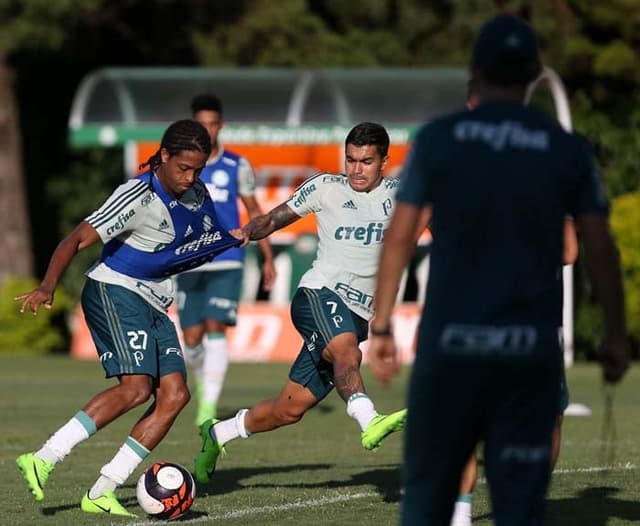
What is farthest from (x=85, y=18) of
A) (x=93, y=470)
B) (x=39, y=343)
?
(x=93, y=470)

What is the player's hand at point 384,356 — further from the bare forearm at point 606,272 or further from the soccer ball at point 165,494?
the soccer ball at point 165,494

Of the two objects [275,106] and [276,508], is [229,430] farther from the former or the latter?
[275,106]

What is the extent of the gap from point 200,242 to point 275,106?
12.8m

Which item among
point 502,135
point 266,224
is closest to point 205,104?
point 266,224

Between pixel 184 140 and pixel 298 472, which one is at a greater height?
pixel 184 140

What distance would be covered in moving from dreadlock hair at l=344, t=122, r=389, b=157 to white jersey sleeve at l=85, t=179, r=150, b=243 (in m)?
1.28

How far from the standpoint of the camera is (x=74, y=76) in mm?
26016

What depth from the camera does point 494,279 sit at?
4961 mm

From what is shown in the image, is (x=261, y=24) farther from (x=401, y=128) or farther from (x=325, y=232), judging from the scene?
(x=325, y=232)

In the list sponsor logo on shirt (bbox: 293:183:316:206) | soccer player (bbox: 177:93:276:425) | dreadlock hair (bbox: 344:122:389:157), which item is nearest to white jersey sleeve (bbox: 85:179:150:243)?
sponsor logo on shirt (bbox: 293:183:316:206)

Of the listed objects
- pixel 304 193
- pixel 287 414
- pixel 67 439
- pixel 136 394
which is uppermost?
pixel 304 193

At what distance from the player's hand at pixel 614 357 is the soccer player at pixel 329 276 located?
361 cm

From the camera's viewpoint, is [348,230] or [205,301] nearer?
[348,230]

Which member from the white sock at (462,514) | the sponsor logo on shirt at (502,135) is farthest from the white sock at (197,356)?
the sponsor logo on shirt at (502,135)
